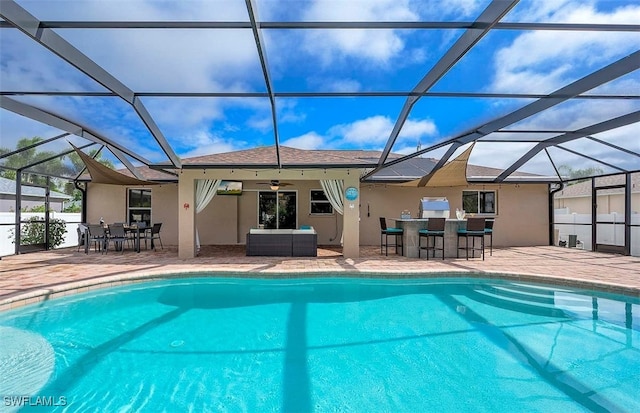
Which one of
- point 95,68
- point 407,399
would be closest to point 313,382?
point 407,399

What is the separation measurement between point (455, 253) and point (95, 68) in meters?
10.2

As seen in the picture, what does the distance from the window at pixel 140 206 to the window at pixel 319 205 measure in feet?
22.4

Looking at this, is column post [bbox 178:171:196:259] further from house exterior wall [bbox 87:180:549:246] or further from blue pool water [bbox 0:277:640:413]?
house exterior wall [bbox 87:180:549:246]

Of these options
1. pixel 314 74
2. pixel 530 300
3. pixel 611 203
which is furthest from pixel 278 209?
pixel 611 203

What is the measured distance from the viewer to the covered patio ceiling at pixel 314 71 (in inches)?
169

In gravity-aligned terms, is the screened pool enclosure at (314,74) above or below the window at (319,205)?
above

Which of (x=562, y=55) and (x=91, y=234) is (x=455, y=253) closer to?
(x=562, y=55)

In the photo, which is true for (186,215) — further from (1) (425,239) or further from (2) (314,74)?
(1) (425,239)

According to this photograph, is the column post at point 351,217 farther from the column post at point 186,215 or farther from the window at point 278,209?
the column post at point 186,215

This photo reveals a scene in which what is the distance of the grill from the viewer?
1190 centimetres

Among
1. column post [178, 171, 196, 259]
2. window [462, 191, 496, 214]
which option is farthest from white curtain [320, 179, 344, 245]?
window [462, 191, 496, 214]

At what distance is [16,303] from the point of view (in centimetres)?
545

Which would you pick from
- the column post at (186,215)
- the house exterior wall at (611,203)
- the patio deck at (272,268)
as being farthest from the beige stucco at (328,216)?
the column post at (186,215)

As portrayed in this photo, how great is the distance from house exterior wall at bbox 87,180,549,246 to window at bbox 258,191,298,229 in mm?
232
